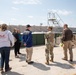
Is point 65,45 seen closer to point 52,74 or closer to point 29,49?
point 29,49

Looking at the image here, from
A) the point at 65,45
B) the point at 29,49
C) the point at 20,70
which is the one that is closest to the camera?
the point at 20,70

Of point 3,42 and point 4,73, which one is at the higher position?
point 3,42

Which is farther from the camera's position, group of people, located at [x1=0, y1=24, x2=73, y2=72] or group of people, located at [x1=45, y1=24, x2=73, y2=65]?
group of people, located at [x1=45, y1=24, x2=73, y2=65]

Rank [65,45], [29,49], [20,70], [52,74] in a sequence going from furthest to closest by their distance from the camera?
[65,45]
[29,49]
[20,70]
[52,74]

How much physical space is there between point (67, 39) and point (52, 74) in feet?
9.13

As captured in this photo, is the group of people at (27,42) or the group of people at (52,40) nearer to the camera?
the group of people at (27,42)

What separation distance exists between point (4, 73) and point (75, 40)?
10182 mm

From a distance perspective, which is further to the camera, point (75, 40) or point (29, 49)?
point (75, 40)

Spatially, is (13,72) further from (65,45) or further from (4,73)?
(65,45)

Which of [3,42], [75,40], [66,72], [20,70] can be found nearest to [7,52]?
[3,42]

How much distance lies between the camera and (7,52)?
296 inches

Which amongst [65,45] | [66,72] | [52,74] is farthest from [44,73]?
[65,45]

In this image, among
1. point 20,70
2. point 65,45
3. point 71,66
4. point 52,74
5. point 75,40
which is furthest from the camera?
point 75,40

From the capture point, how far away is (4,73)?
7445mm
